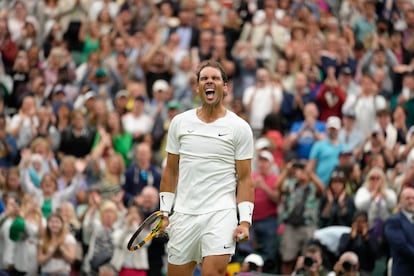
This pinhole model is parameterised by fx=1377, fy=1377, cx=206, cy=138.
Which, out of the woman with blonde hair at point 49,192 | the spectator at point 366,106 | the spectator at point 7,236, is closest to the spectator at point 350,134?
the spectator at point 366,106

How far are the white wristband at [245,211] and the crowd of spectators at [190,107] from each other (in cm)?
429

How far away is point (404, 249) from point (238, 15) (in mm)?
10743

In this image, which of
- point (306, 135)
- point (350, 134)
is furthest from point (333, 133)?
point (306, 135)

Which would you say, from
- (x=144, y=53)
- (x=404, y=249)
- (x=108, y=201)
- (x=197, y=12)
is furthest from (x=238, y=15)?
(x=404, y=249)

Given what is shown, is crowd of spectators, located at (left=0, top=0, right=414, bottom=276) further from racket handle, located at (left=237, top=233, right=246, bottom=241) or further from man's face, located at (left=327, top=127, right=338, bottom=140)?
racket handle, located at (left=237, top=233, right=246, bottom=241)

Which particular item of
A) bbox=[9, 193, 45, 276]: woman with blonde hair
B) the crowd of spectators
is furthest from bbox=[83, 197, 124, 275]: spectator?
bbox=[9, 193, 45, 276]: woman with blonde hair

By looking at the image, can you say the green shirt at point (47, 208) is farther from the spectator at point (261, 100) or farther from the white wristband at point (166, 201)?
the white wristband at point (166, 201)

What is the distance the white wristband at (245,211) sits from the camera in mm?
12227

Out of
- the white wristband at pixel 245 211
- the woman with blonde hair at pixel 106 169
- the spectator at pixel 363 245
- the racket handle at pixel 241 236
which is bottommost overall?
the spectator at pixel 363 245

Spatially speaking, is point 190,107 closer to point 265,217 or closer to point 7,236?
point 265,217

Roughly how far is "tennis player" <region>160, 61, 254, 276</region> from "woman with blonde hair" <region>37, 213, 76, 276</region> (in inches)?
251

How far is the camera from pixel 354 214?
19.0 m

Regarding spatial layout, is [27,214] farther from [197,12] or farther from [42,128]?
[197,12]

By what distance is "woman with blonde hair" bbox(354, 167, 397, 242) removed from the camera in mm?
18859
